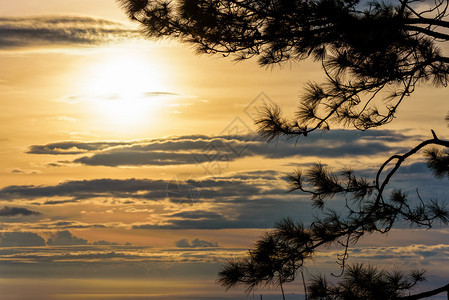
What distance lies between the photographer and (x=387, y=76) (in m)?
5.83

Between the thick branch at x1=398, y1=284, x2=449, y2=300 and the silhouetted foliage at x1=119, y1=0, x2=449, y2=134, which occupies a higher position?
the silhouetted foliage at x1=119, y1=0, x2=449, y2=134

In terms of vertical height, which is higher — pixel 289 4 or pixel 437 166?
pixel 289 4

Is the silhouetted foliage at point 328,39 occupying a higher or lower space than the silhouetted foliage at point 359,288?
higher

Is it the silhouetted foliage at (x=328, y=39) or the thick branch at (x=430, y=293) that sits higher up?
the silhouetted foliage at (x=328, y=39)

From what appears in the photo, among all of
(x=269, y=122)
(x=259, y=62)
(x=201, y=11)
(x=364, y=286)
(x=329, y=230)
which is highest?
(x=201, y=11)

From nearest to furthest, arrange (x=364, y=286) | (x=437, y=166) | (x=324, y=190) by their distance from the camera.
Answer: (x=364, y=286)
(x=324, y=190)
(x=437, y=166)

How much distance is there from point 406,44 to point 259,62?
1.60 metres

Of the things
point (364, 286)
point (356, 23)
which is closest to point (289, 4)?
point (356, 23)

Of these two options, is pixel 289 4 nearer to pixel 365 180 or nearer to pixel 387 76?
pixel 387 76

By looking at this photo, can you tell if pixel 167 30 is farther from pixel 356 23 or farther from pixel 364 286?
pixel 364 286

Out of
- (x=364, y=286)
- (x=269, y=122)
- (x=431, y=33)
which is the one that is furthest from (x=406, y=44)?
(x=364, y=286)

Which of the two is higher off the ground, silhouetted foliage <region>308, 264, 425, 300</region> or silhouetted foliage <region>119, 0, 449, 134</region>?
silhouetted foliage <region>119, 0, 449, 134</region>

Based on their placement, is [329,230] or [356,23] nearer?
[356,23]

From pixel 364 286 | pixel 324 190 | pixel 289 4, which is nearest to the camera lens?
pixel 364 286
